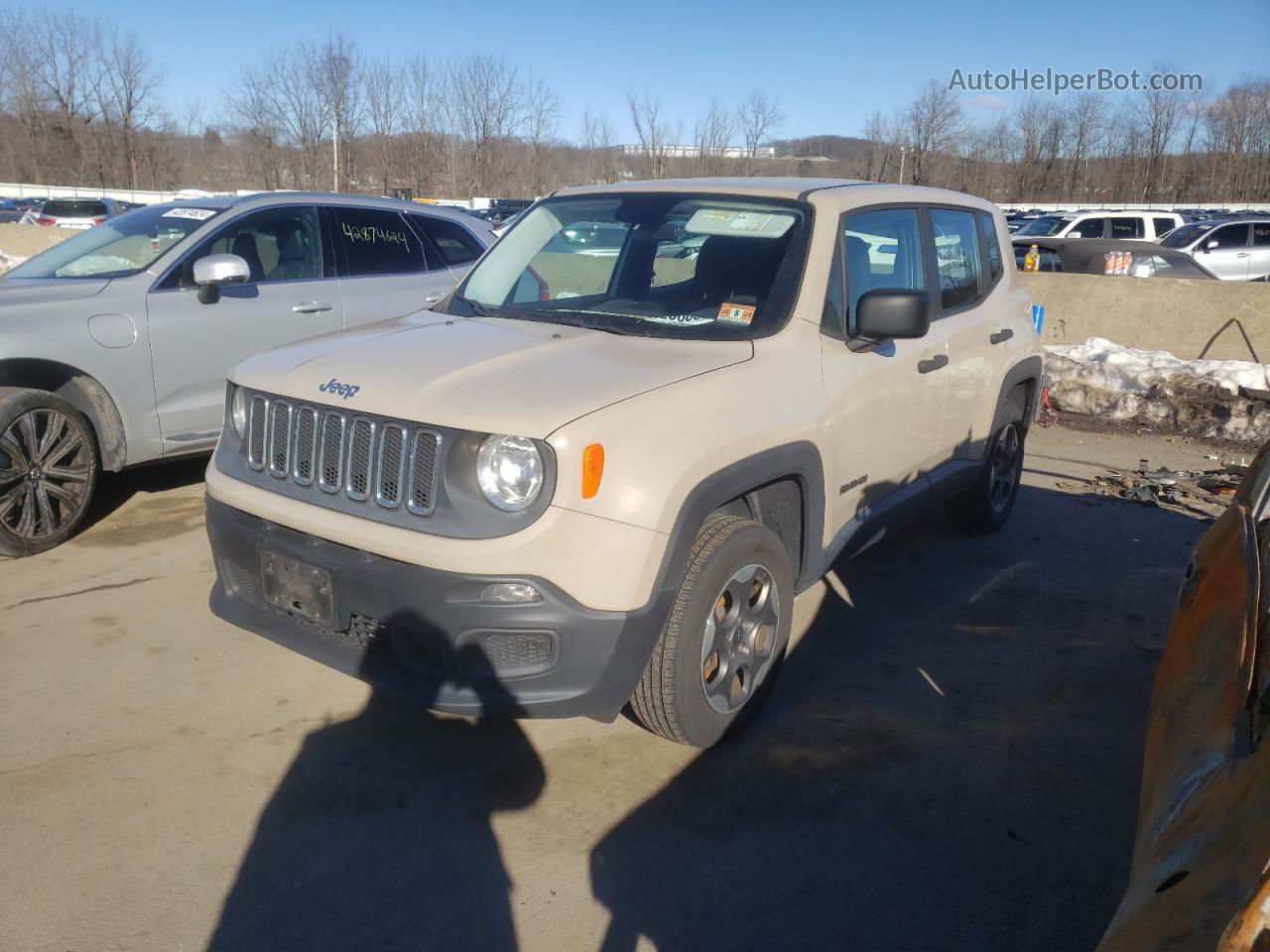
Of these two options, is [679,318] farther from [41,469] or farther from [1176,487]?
[1176,487]

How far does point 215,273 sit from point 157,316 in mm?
458

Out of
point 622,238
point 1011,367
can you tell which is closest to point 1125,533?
point 1011,367

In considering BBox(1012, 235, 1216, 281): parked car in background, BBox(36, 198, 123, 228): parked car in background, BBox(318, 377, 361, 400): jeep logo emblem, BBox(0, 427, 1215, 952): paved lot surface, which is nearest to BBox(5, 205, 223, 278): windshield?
BBox(0, 427, 1215, 952): paved lot surface

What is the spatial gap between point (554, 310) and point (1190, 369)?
7.33m

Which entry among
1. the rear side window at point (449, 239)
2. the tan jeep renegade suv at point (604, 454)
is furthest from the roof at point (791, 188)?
the rear side window at point (449, 239)

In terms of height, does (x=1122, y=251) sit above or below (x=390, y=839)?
above

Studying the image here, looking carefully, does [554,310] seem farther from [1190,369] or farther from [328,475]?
[1190,369]

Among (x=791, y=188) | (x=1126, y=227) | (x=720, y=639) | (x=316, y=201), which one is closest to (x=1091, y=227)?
(x=1126, y=227)

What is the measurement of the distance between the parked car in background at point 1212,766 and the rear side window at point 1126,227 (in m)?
21.8

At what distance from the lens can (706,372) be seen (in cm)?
325

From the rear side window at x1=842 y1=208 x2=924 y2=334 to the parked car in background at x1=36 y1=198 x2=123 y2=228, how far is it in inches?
1118

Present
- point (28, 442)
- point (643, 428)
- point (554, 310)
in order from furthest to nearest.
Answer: point (28, 442) → point (554, 310) → point (643, 428)

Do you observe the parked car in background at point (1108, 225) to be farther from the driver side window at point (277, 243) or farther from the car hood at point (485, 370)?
the car hood at point (485, 370)

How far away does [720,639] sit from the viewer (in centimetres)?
338
